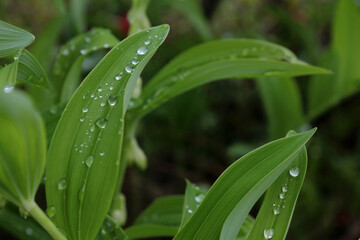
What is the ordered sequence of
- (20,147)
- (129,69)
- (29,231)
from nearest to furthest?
1. (20,147)
2. (129,69)
3. (29,231)

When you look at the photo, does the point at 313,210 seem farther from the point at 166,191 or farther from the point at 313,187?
the point at 166,191

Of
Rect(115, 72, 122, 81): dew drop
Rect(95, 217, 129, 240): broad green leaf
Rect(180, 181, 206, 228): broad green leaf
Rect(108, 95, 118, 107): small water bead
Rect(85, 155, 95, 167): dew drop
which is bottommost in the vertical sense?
Rect(95, 217, 129, 240): broad green leaf

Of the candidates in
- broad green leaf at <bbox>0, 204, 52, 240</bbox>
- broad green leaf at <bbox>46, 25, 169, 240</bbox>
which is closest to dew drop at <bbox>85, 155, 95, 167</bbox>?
broad green leaf at <bbox>46, 25, 169, 240</bbox>

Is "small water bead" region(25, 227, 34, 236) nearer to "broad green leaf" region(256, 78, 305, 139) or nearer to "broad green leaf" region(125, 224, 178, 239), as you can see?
"broad green leaf" region(125, 224, 178, 239)

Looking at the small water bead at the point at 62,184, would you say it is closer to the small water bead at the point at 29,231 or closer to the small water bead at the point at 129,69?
the small water bead at the point at 129,69

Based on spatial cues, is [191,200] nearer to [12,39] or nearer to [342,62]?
[12,39]

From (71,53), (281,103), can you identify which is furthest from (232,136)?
(71,53)

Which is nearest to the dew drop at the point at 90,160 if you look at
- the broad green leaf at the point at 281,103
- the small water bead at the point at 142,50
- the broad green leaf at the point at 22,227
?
the small water bead at the point at 142,50
